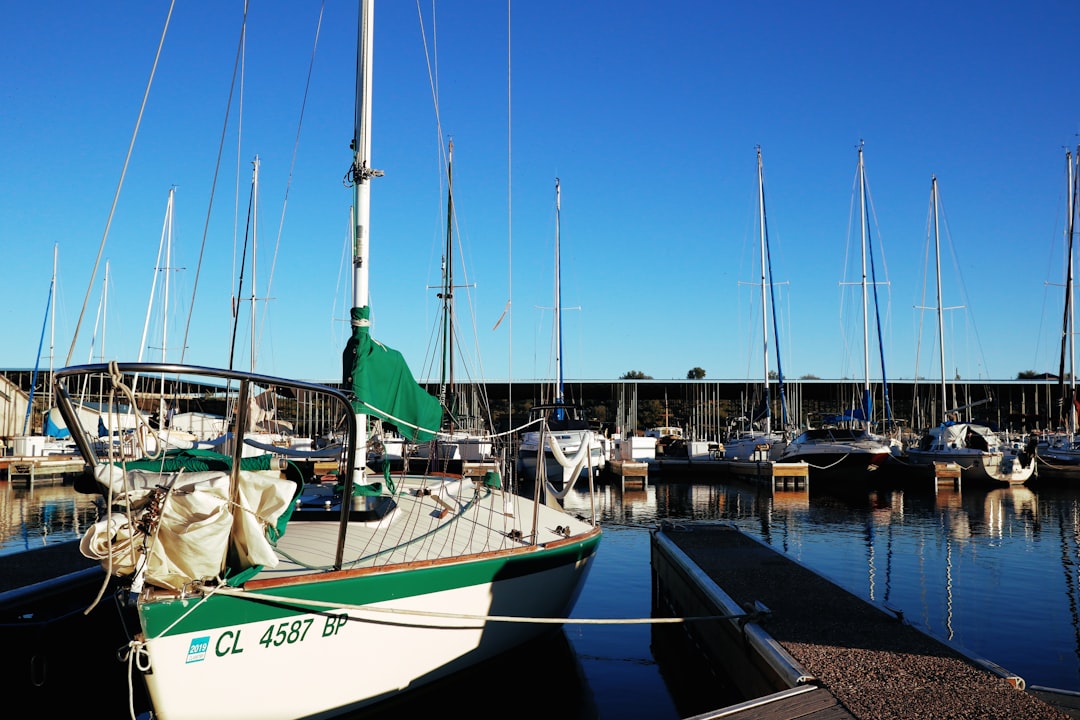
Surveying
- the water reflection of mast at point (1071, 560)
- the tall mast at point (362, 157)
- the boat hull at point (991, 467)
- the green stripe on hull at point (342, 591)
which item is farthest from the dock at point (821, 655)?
the boat hull at point (991, 467)

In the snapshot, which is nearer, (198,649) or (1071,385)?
(198,649)

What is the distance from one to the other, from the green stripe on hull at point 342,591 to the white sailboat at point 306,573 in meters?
0.01

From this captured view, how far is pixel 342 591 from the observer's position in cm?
740

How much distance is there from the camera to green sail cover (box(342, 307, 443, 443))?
32.7 ft

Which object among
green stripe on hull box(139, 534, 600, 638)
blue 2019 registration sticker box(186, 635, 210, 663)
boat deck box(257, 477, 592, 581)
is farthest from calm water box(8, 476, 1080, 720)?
blue 2019 registration sticker box(186, 635, 210, 663)

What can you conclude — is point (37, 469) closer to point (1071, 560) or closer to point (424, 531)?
point (424, 531)

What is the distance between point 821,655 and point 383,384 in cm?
577

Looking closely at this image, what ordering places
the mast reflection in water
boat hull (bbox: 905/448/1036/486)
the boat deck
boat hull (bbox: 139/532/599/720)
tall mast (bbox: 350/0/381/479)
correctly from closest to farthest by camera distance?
1. boat hull (bbox: 139/532/599/720)
2. the boat deck
3. tall mast (bbox: 350/0/381/479)
4. the mast reflection in water
5. boat hull (bbox: 905/448/1036/486)

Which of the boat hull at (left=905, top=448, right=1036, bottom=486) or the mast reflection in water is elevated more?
the boat hull at (left=905, top=448, right=1036, bottom=486)

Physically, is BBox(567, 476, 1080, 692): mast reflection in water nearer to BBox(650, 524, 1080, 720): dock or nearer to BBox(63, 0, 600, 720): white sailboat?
BBox(650, 524, 1080, 720): dock

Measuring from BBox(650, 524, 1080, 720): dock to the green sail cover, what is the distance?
416 cm

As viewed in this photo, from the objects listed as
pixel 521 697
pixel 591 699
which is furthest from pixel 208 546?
pixel 591 699

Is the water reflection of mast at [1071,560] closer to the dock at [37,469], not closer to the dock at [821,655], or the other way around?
the dock at [821,655]

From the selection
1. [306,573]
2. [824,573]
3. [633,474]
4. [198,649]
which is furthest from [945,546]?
[198,649]
